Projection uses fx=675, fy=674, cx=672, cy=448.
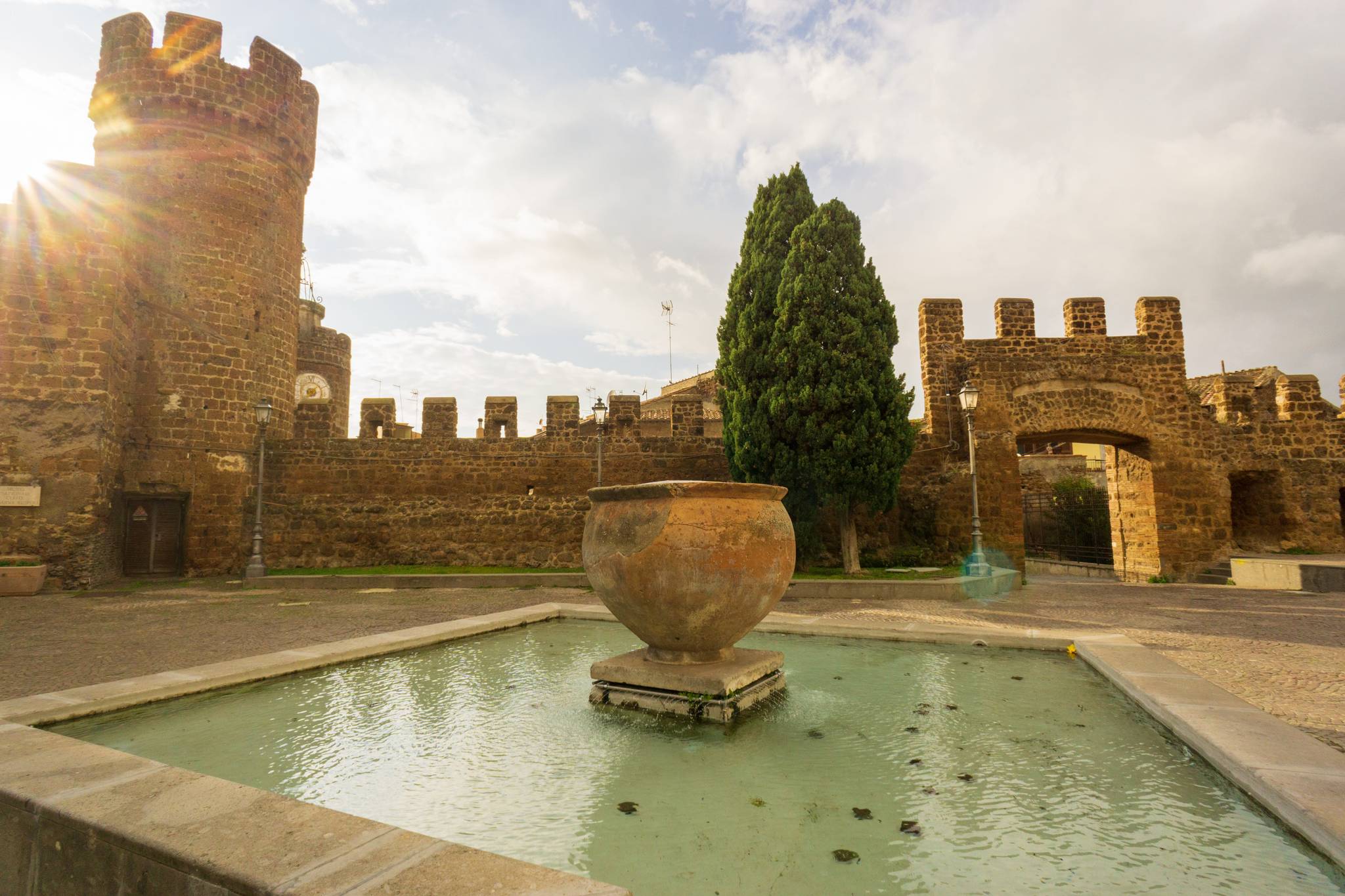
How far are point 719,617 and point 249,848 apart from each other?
2599mm

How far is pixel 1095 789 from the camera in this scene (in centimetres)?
280

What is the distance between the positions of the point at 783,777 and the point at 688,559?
126 centimetres

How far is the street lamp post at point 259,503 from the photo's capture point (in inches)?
490

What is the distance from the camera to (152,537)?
13484mm

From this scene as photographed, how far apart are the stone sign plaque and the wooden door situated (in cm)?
170

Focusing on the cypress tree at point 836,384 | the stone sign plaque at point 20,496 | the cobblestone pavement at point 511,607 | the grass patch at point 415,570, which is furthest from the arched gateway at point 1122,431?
the stone sign plaque at point 20,496

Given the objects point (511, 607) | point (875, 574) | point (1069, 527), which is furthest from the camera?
point (1069, 527)

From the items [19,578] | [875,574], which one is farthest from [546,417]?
[19,578]

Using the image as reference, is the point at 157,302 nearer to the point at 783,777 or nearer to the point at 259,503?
the point at 259,503

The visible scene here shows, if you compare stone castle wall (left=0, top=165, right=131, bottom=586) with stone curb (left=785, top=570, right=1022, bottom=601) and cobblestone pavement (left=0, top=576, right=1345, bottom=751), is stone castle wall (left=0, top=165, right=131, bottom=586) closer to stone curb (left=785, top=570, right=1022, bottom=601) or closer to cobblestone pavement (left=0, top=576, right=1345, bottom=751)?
cobblestone pavement (left=0, top=576, right=1345, bottom=751)

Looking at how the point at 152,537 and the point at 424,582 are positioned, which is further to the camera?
the point at 152,537

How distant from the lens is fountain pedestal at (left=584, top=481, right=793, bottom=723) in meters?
3.86

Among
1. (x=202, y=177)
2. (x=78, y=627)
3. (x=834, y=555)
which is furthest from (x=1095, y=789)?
(x=202, y=177)

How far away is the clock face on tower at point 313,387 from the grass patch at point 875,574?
19.9 m
